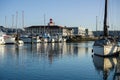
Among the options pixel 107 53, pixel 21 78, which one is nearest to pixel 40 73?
pixel 21 78

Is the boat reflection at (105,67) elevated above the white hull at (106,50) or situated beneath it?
situated beneath

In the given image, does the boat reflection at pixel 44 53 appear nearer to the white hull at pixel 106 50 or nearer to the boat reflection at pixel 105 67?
the white hull at pixel 106 50

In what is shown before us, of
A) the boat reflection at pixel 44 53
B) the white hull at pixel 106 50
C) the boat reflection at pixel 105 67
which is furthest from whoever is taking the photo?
the boat reflection at pixel 44 53

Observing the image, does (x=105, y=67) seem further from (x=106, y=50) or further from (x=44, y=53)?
(x=44, y=53)

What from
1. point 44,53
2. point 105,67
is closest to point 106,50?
point 105,67

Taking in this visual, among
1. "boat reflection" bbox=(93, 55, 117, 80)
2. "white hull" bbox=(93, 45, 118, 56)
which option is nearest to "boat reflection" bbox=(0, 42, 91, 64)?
"white hull" bbox=(93, 45, 118, 56)

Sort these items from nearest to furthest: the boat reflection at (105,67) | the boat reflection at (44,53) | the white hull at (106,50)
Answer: the boat reflection at (105,67) → the white hull at (106,50) → the boat reflection at (44,53)

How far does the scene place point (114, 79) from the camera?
2392 centimetres

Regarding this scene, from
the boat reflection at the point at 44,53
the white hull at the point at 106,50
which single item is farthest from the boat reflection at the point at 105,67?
the boat reflection at the point at 44,53

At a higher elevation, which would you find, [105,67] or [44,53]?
[105,67]

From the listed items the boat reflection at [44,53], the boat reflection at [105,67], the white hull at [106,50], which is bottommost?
the boat reflection at [44,53]

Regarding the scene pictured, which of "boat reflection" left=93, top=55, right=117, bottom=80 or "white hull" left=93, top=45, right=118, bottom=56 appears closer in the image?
"boat reflection" left=93, top=55, right=117, bottom=80

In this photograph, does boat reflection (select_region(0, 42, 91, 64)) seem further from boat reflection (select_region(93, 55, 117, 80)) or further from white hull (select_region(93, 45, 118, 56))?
boat reflection (select_region(93, 55, 117, 80))

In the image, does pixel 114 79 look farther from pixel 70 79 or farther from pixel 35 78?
pixel 35 78
